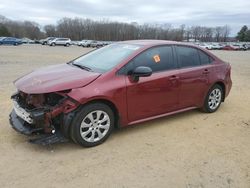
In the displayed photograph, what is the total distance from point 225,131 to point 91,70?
2.62m

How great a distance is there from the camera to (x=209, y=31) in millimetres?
128625

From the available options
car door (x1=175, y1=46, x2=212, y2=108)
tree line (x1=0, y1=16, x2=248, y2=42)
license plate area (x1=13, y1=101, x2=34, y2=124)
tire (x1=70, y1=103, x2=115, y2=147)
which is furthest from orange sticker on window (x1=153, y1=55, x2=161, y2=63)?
tree line (x1=0, y1=16, x2=248, y2=42)

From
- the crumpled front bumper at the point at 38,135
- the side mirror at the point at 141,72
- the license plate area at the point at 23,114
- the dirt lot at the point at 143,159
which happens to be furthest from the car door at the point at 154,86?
the license plate area at the point at 23,114

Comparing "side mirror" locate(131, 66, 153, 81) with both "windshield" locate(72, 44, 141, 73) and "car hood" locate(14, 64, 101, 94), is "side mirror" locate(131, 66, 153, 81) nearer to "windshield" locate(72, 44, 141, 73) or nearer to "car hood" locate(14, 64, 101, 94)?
"windshield" locate(72, 44, 141, 73)

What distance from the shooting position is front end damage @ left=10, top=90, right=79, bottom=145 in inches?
156

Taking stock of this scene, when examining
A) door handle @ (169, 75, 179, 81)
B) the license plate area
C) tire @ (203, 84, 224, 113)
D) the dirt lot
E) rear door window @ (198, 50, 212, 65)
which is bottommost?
the dirt lot

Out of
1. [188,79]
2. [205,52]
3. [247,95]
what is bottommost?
[247,95]

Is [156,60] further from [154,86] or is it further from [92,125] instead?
[92,125]

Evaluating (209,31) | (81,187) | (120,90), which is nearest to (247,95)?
(120,90)

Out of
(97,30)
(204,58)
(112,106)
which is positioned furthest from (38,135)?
(97,30)

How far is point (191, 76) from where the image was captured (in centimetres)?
543

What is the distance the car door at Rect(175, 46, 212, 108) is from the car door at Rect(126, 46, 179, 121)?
0.19m

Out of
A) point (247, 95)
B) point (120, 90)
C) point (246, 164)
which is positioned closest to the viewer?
point (246, 164)

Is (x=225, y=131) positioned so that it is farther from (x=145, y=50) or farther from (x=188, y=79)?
(x=145, y=50)
